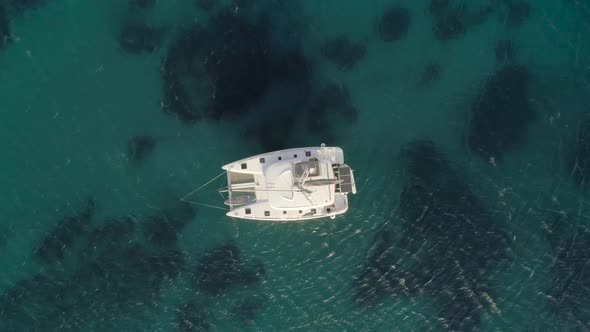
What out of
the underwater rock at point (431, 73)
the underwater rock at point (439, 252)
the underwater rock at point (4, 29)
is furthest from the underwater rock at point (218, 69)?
the underwater rock at point (439, 252)

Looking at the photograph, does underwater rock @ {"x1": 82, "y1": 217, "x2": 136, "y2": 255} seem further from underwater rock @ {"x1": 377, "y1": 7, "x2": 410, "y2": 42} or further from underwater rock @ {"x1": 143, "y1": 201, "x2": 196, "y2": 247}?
underwater rock @ {"x1": 377, "y1": 7, "x2": 410, "y2": 42}

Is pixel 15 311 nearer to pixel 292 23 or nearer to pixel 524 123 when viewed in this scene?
pixel 292 23

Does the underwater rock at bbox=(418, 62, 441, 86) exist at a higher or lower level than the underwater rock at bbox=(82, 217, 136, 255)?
higher

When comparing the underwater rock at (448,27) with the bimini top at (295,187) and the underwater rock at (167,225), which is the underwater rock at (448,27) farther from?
the underwater rock at (167,225)

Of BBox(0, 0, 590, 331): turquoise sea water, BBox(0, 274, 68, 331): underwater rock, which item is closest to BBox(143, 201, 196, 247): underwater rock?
BBox(0, 0, 590, 331): turquoise sea water

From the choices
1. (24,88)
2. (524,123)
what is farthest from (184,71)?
(524,123)

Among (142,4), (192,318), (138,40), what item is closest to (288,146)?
(138,40)

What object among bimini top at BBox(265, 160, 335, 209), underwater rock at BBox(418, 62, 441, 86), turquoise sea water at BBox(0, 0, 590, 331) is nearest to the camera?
bimini top at BBox(265, 160, 335, 209)
